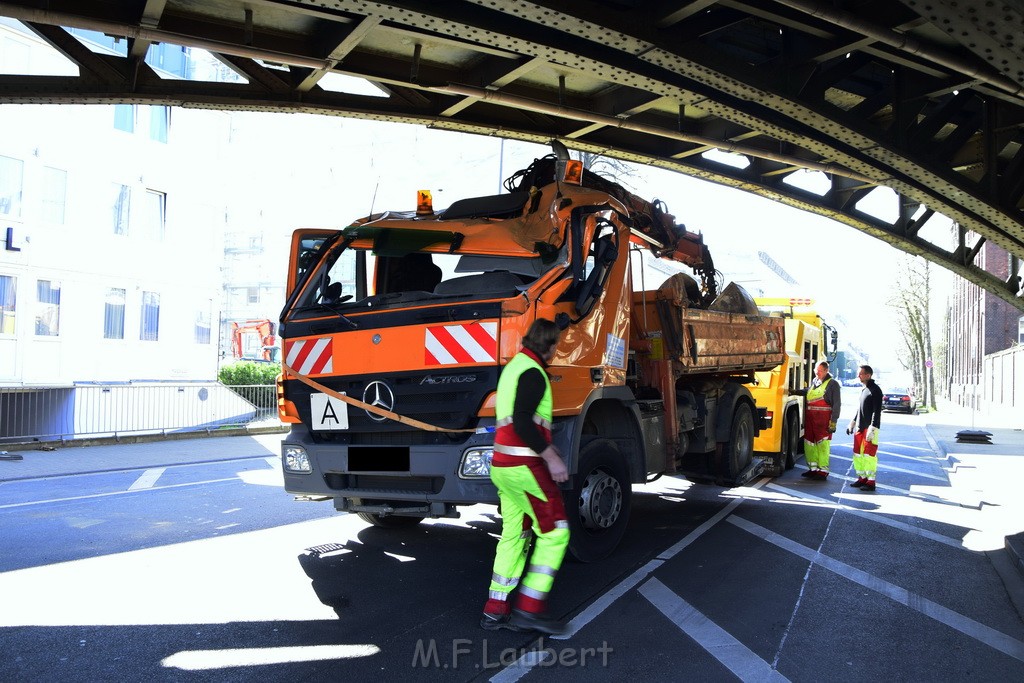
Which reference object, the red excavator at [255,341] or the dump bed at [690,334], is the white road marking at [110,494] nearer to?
the dump bed at [690,334]

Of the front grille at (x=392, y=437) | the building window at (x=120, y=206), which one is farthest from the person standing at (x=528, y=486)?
the building window at (x=120, y=206)

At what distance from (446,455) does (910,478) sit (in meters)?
9.89

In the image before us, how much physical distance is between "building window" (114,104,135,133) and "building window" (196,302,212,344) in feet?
18.3

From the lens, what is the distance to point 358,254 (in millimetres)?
6480

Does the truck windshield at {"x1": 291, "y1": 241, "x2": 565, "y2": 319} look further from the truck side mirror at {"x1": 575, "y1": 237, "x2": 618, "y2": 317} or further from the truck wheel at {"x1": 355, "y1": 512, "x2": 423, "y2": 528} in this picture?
the truck wheel at {"x1": 355, "y1": 512, "x2": 423, "y2": 528}

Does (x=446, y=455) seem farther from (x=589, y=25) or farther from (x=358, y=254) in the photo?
(x=589, y=25)

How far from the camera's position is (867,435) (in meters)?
10.9

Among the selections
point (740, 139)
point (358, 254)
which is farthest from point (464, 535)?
point (740, 139)

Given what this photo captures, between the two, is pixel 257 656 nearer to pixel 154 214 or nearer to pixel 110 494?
pixel 110 494

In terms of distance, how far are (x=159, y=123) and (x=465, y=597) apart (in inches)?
856

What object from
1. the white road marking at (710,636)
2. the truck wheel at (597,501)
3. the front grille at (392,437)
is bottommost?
the white road marking at (710,636)

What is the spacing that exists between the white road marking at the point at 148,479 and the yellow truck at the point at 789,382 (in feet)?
27.0

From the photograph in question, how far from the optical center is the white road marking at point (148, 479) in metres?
10.2

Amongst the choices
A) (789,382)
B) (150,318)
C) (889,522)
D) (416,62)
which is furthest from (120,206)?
(889,522)
